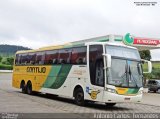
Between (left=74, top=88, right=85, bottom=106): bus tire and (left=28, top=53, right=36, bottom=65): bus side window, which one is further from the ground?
(left=28, top=53, right=36, bottom=65): bus side window

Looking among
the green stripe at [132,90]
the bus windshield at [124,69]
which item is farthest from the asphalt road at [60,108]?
the bus windshield at [124,69]

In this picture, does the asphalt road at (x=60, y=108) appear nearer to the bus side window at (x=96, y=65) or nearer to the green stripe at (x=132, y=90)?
the green stripe at (x=132, y=90)

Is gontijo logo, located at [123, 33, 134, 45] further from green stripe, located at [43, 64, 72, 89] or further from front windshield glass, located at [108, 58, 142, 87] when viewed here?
front windshield glass, located at [108, 58, 142, 87]

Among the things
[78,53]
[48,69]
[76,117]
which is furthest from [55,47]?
[76,117]

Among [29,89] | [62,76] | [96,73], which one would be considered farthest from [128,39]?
[96,73]

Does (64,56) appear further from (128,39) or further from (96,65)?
(128,39)

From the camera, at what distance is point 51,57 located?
2527 centimetres

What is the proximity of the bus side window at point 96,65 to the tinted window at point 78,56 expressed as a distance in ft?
2.47

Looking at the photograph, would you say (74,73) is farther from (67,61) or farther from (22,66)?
(22,66)

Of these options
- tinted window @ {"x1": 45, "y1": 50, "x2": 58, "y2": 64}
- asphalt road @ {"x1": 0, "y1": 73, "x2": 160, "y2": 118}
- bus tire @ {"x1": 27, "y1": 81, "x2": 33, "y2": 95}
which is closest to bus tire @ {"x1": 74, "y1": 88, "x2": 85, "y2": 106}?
asphalt road @ {"x1": 0, "y1": 73, "x2": 160, "y2": 118}

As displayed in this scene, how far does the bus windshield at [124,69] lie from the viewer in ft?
62.8

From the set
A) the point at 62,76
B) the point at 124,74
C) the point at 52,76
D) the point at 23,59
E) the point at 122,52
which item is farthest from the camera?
the point at 23,59

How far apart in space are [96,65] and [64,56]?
404 cm

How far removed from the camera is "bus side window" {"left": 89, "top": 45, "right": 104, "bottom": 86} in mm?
19428
